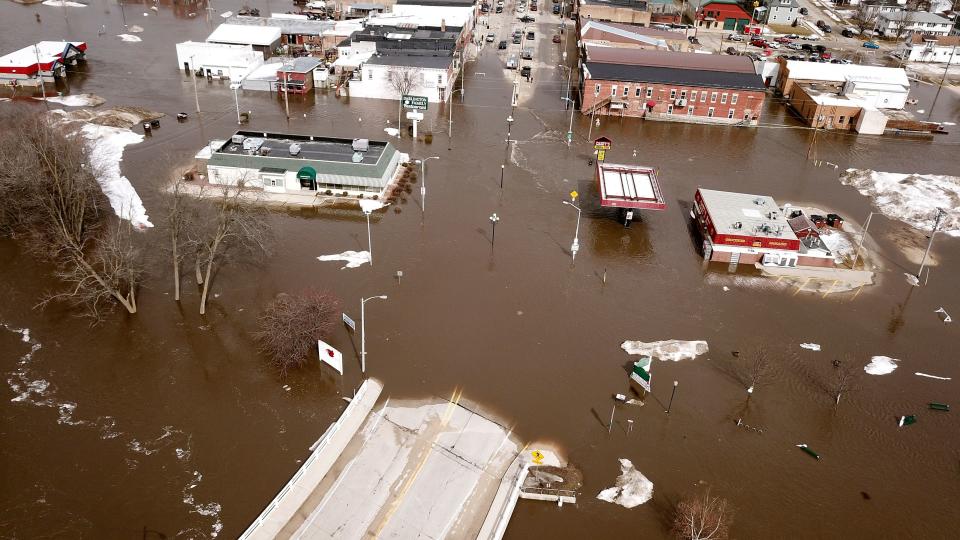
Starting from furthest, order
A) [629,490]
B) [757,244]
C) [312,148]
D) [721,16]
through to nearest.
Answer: [721,16] → [312,148] → [757,244] → [629,490]

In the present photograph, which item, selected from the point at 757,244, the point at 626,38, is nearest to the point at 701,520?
the point at 757,244

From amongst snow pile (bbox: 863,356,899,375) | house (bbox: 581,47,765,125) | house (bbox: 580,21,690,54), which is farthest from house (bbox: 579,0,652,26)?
snow pile (bbox: 863,356,899,375)

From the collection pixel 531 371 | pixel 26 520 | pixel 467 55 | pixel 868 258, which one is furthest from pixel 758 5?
pixel 26 520

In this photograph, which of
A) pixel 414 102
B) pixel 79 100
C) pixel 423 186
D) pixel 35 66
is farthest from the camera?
pixel 35 66

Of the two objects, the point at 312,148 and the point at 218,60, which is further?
the point at 218,60

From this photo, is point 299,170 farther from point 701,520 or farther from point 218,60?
point 701,520

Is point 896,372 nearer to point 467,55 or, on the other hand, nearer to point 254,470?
point 254,470
